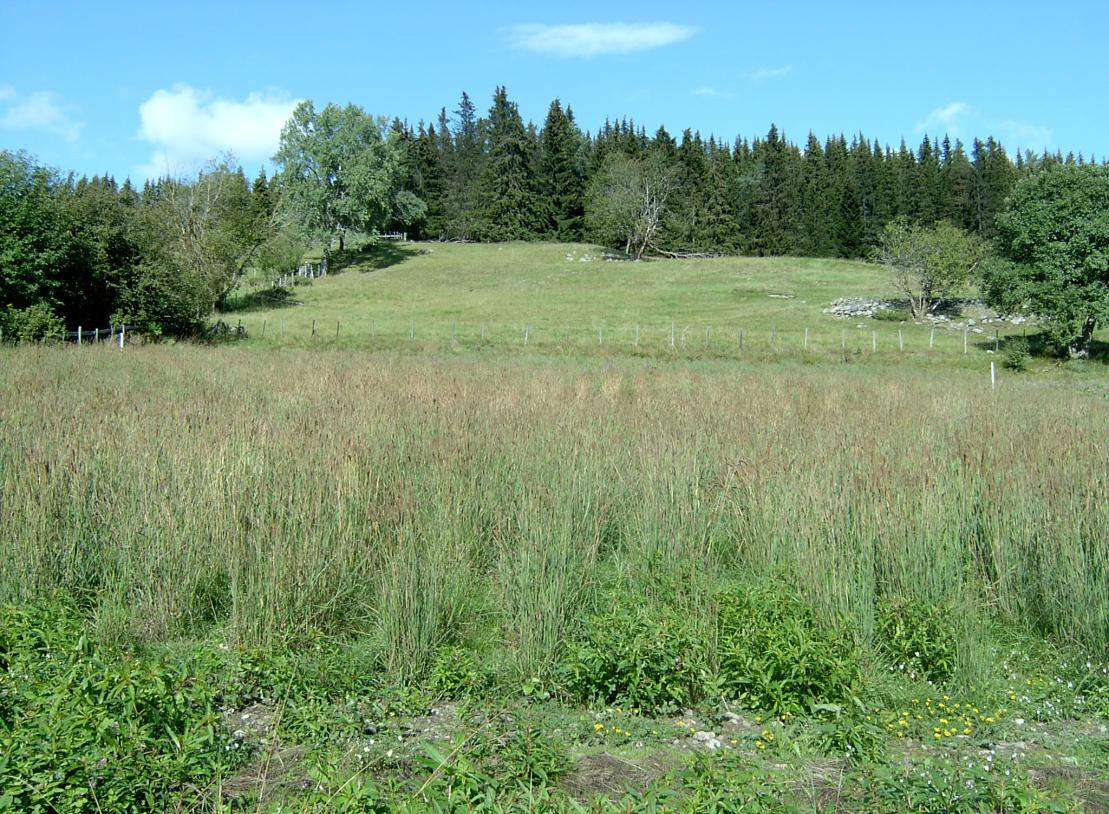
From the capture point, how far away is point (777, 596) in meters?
5.55

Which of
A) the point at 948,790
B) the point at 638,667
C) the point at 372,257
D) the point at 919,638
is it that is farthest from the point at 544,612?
the point at 372,257

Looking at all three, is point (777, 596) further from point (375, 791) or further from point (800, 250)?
point (800, 250)

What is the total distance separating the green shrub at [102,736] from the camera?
346cm

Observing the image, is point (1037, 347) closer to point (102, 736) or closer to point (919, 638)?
point (919, 638)

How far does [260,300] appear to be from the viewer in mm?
51188

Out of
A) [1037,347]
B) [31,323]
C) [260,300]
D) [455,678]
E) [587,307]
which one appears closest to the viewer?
[455,678]

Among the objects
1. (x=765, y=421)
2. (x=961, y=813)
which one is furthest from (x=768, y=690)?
(x=765, y=421)

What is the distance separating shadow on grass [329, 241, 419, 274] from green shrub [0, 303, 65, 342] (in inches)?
1656

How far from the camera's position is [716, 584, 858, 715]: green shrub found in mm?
4855

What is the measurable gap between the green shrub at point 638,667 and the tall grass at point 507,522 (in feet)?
1.08

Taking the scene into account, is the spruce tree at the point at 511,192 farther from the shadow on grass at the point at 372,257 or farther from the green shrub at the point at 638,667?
the green shrub at the point at 638,667

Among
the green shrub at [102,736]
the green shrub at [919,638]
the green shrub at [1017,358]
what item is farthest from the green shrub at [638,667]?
Answer: the green shrub at [1017,358]

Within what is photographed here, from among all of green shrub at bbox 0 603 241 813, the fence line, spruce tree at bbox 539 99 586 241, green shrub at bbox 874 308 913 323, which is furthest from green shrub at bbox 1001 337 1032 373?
spruce tree at bbox 539 99 586 241

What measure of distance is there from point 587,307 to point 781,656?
4466cm
